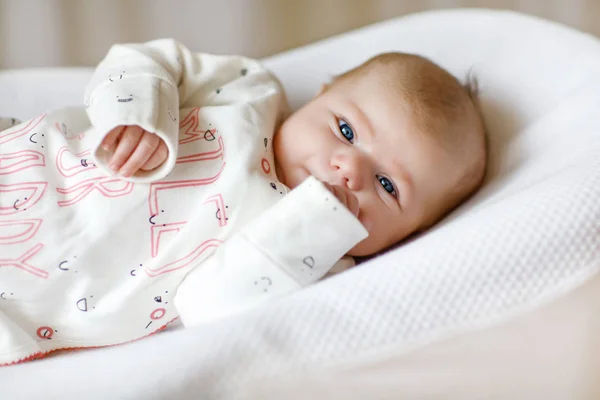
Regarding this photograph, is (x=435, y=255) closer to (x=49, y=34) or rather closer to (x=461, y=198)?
(x=461, y=198)

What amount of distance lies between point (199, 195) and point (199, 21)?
2.88 ft

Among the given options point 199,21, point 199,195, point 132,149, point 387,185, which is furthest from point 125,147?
point 199,21

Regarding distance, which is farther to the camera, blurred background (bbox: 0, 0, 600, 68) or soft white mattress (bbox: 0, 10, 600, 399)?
blurred background (bbox: 0, 0, 600, 68)

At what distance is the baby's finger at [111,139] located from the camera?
84 cm

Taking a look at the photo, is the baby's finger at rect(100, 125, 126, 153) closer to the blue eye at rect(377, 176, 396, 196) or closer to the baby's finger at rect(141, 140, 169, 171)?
the baby's finger at rect(141, 140, 169, 171)

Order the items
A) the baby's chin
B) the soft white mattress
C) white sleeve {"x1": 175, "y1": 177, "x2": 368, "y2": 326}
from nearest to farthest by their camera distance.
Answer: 1. the soft white mattress
2. white sleeve {"x1": 175, "y1": 177, "x2": 368, "y2": 326}
3. the baby's chin

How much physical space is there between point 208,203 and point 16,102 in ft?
1.96

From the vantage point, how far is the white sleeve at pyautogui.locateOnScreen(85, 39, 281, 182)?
0.85m

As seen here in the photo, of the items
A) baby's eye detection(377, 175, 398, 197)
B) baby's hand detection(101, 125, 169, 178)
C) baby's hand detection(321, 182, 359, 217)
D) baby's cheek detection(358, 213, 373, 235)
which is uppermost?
baby's hand detection(101, 125, 169, 178)

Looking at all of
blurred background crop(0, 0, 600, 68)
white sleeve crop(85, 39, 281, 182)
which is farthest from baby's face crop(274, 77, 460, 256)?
blurred background crop(0, 0, 600, 68)

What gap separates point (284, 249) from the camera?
746 millimetres

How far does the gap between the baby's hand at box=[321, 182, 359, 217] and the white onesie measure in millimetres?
63

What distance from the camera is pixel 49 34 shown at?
1.60m

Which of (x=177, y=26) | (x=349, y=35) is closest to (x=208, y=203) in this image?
(x=349, y=35)
